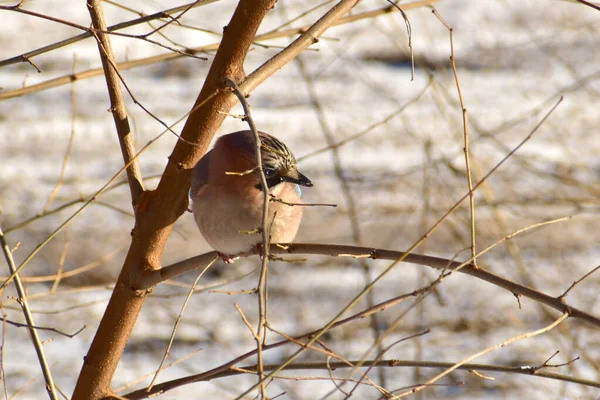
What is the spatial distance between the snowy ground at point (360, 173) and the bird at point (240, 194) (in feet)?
2.44

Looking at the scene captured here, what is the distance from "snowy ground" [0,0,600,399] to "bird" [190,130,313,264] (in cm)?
74

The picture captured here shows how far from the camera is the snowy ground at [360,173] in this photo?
1.94 metres

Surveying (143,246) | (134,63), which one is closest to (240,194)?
(143,246)

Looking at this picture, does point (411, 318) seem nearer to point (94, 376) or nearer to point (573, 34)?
point (573, 34)

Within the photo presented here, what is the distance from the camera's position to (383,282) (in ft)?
7.52

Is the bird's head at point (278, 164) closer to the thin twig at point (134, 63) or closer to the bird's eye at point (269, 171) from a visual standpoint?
the bird's eye at point (269, 171)

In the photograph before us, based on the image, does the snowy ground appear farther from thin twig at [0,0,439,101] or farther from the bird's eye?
the bird's eye

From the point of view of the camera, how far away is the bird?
115cm

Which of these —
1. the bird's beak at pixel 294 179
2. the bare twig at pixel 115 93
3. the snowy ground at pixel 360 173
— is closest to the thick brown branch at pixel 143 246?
the bare twig at pixel 115 93

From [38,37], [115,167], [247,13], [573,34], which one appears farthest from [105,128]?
[573,34]

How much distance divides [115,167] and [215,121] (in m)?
1.02

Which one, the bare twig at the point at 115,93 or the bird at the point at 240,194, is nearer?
the bare twig at the point at 115,93

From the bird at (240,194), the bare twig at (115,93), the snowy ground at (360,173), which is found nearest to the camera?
the bare twig at (115,93)

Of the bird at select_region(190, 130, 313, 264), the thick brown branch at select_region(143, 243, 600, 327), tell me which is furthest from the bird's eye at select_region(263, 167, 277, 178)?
the thick brown branch at select_region(143, 243, 600, 327)
